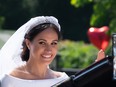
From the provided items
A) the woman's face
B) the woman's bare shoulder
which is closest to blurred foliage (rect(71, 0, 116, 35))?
the woman's bare shoulder

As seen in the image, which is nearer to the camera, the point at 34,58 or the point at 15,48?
the point at 34,58

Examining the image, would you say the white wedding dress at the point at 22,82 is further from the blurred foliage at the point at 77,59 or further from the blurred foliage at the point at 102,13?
the blurred foliage at the point at 77,59

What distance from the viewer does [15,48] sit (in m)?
3.75

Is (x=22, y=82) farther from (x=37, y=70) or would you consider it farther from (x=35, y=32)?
(x=35, y=32)

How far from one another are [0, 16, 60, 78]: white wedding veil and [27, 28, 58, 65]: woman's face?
21 centimetres

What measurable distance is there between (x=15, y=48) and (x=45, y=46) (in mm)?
573

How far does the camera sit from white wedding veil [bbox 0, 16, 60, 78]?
3.51 m

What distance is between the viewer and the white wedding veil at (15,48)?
351cm

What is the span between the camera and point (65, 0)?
176ft

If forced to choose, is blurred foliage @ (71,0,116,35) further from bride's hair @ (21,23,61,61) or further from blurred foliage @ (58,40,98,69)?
bride's hair @ (21,23,61,61)

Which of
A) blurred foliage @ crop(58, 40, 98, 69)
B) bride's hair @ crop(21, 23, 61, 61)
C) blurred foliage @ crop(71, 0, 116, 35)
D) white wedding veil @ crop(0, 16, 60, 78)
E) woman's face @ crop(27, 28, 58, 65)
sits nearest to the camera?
woman's face @ crop(27, 28, 58, 65)

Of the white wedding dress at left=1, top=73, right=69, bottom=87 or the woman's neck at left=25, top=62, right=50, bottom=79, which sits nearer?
the white wedding dress at left=1, top=73, right=69, bottom=87

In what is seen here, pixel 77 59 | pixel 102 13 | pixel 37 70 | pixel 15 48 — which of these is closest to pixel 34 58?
pixel 37 70

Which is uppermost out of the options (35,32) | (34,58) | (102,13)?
(35,32)
